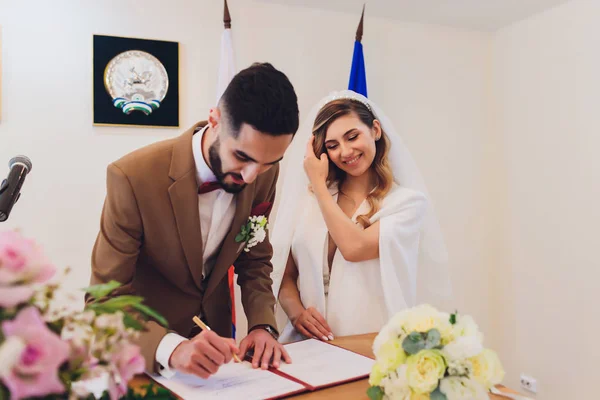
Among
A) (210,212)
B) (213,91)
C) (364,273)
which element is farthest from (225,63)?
(210,212)

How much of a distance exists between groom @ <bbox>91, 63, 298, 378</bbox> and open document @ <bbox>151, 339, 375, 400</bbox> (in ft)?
0.13

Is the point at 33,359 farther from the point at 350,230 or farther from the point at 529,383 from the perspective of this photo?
the point at 529,383

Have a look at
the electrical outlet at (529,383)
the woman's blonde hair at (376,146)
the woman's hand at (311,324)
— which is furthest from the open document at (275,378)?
the electrical outlet at (529,383)

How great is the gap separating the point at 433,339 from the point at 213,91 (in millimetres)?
2607

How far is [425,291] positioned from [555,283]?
143 centimetres

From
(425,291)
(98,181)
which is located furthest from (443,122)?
(98,181)

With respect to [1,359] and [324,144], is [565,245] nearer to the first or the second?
[324,144]

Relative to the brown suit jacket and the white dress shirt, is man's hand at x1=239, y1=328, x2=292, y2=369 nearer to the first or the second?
the brown suit jacket

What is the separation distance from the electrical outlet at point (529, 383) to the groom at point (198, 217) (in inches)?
106

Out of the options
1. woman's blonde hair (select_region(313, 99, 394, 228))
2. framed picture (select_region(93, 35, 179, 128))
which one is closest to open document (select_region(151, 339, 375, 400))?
woman's blonde hair (select_region(313, 99, 394, 228))

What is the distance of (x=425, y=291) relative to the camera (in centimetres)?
237

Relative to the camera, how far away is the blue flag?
3213 mm

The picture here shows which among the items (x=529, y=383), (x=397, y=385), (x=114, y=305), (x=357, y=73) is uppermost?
(x=357, y=73)

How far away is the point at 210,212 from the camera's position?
150 centimetres
